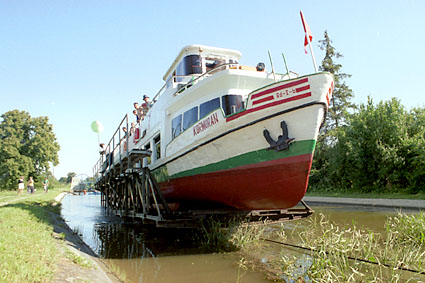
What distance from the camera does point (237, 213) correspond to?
669 cm

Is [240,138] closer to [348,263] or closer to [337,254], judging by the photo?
[337,254]

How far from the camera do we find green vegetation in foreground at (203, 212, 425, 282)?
3.98 metres

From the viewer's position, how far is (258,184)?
591 centimetres

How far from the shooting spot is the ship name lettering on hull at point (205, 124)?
6.37 meters

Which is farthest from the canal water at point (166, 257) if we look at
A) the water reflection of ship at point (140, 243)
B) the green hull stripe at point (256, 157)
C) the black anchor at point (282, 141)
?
the black anchor at point (282, 141)

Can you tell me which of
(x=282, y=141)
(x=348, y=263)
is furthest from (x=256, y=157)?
(x=348, y=263)

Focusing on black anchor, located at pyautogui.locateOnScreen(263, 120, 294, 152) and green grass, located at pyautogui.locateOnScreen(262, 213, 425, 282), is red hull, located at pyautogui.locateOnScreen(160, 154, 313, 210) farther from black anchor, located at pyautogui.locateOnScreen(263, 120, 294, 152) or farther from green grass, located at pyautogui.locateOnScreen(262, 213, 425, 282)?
green grass, located at pyautogui.locateOnScreen(262, 213, 425, 282)

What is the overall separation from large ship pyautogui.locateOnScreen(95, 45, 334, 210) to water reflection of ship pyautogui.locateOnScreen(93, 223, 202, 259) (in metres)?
1.01

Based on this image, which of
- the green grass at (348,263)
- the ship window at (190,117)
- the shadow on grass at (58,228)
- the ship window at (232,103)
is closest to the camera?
the green grass at (348,263)

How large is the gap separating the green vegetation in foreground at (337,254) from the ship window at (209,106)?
8.72 ft

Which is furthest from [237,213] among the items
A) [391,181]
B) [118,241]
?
[391,181]

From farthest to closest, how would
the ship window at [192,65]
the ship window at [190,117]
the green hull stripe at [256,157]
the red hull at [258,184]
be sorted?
the ship window at [192,65] → the ship window at [190,117] → the red hull at [258,184] → the green hull stripe at [256,157]

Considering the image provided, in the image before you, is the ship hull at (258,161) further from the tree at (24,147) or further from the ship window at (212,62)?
the tree at (24,147)

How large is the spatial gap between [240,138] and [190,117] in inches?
83.9
